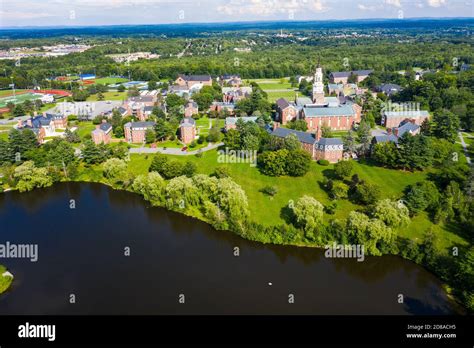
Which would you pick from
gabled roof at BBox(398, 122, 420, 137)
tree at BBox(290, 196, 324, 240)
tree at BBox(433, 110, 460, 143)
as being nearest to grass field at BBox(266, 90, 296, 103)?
gabled roof at BBox(398, 122, 420, 137)

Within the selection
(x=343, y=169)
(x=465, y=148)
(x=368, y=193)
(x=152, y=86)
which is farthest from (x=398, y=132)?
(x=152, y=86)

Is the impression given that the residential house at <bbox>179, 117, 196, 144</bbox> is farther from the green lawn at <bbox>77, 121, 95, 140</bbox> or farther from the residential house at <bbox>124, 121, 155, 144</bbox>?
the green lawn at <bbox>77, 121, 95, 140</bbox>

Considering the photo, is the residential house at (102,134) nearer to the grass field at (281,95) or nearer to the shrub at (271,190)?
the shrub at (271,190)

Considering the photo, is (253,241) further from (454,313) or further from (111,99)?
(111,99)

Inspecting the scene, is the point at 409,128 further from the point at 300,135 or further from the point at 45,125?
the point at 45,125

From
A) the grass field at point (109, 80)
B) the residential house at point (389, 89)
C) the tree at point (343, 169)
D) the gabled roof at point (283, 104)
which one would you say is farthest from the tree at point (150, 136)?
the grass field at point (109, 80)

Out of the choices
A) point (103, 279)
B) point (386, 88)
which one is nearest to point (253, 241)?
point (103, 279)
